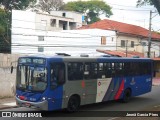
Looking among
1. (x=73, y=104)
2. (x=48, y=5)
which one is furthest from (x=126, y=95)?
(x=48, y=5)

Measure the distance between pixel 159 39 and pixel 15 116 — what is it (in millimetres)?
45763

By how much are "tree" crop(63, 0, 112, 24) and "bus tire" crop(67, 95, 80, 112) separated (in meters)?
67.0

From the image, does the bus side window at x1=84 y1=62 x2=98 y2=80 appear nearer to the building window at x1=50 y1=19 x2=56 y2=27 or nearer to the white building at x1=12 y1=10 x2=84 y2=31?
the white building at x1=12 y1=10 x2=84 y2=31

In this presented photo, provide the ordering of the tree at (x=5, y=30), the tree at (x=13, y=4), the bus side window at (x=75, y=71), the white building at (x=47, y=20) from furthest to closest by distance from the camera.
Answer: the tree at (x=13, y=4), the white building at (x=47, y=20), the tree at (x=5, y=30), the bus side window at (x=75, y=71)

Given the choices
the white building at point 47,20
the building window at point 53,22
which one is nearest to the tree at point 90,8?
the white building at point 47,20

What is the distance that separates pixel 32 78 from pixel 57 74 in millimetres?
1108

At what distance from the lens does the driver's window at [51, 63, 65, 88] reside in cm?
1600

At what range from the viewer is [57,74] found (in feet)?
53.2

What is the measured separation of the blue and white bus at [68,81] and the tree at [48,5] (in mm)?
57191

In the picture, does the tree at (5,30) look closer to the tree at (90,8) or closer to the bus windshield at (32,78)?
the tree at (90,8)

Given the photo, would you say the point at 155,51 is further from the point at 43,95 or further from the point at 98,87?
the point at 43,95

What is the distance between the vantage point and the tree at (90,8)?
83.7 meters

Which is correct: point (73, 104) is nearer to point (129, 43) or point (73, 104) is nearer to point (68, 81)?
point (68, 81)

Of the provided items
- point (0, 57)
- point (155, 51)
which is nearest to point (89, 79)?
point (0, 57)
